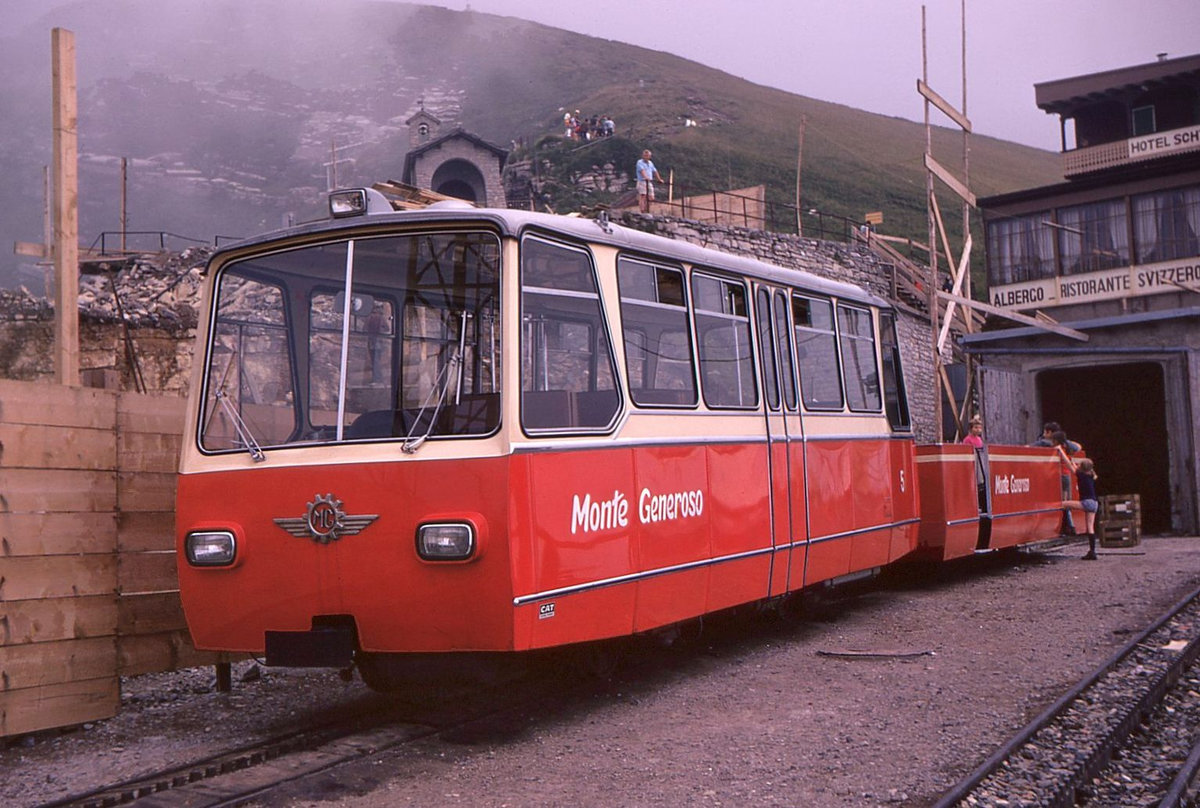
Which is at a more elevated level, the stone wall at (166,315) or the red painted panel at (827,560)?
the stone wall at (166,315)

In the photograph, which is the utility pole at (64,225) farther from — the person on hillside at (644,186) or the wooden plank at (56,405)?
the person on hillside at (644,186)

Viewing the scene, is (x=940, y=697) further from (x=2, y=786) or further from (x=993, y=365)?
(x=993, y=365)

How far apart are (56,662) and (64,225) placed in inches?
114

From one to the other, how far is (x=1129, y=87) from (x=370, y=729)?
36879 millimetres

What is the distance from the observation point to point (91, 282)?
1160 inches

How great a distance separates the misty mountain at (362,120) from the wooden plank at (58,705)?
210 ft

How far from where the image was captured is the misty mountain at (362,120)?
9512 cm

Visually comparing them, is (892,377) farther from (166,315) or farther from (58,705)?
(166,315)

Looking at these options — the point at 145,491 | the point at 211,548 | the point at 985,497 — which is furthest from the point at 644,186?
the point at 211,548

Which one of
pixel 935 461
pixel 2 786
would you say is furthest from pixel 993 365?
pixel 2 786

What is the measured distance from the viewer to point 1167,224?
28.4 metres

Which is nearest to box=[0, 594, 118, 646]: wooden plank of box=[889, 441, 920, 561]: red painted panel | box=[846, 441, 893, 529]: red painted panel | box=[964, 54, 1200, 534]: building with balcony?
box=[846, 441, 893, 529]: red painted panel

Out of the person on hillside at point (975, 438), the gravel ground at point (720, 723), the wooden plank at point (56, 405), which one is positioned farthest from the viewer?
the person on hillside at point (975, 438)

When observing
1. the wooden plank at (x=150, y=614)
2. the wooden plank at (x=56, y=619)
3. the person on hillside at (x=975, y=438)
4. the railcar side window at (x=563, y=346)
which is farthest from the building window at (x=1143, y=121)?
the wooden plank at (x=56, y=619)
